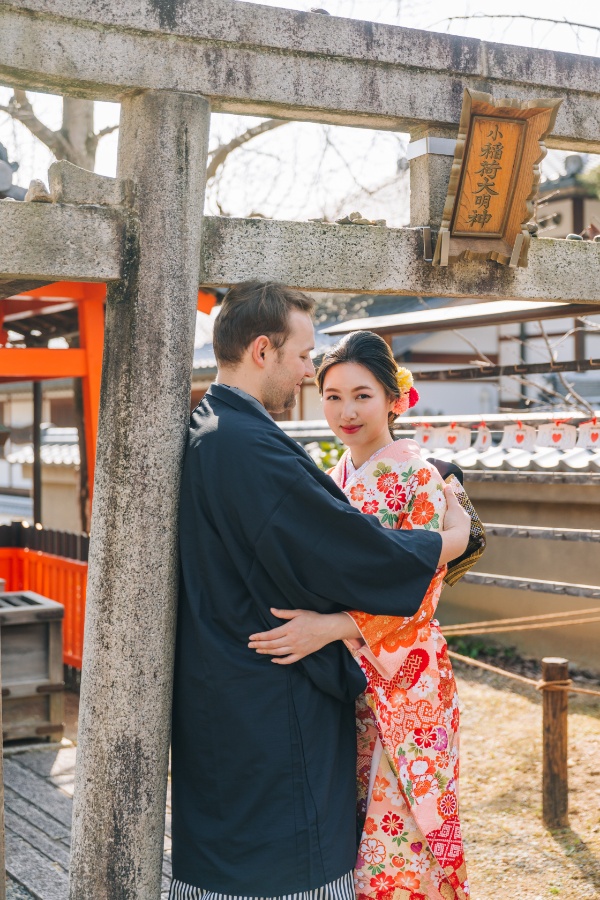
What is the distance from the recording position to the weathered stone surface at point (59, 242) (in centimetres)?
247

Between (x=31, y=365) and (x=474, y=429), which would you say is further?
(x=474, y=429)

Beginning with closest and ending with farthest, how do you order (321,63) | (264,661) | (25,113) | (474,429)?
(264,661)
(321,63)
(474,429)
(25,113)

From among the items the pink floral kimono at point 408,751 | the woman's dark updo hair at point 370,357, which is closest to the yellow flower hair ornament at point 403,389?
the woman's dark updo hair at point 370,357

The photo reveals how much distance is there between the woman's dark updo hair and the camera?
9.49 ft

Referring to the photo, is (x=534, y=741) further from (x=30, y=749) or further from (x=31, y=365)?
(x=31, y=365)

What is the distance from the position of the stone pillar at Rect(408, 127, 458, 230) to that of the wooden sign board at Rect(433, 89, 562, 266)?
76mm

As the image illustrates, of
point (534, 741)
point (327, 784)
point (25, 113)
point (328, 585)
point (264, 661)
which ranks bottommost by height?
point (534, 741)

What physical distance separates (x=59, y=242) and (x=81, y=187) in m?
0.17

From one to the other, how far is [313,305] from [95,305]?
4540 mm

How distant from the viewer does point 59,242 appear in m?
2.54

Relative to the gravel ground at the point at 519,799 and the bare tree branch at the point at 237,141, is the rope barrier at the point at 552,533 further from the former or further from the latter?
the bare tree branch at the point at 237,141

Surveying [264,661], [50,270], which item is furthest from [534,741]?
[50,270]

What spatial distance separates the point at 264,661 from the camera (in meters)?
2.41

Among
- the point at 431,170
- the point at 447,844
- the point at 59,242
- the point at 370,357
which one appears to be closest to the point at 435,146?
the point at 431,170
